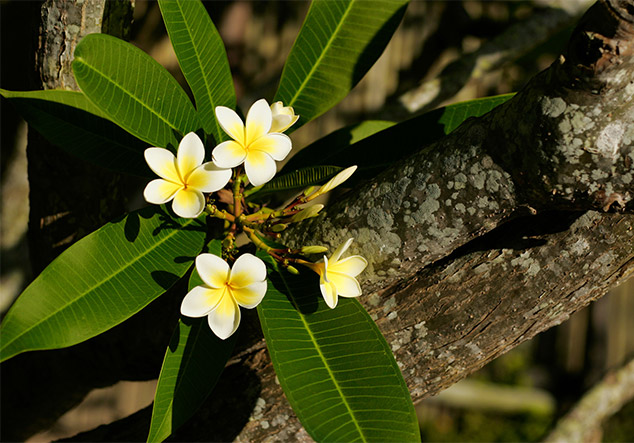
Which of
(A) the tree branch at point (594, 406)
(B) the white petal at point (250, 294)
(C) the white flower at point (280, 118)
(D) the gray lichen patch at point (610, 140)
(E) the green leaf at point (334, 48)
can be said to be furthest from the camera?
(A) the tree branch at point (594, 406)

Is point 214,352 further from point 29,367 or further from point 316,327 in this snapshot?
point 29,367

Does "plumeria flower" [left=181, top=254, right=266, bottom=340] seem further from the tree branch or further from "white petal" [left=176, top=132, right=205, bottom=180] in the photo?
the tree branch

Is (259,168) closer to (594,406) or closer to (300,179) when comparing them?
(300,179)

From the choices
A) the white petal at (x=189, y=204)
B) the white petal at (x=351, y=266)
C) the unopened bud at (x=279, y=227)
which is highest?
the white petal at (x=189, y=204)

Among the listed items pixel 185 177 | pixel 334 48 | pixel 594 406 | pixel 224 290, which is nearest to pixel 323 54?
pixel 334 48

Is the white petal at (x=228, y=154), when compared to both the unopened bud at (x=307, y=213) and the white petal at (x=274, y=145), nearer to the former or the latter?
the white petal at (x=274, y=145)

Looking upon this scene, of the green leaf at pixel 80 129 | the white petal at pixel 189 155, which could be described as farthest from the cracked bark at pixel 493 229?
the green leaf at pixel 80 129
